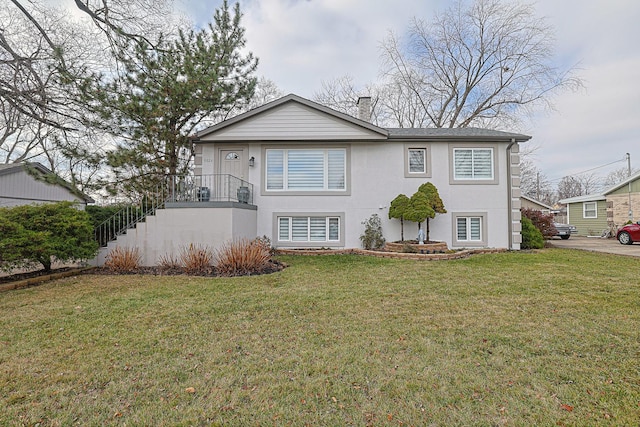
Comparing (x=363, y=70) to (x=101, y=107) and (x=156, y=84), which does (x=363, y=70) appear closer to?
(x=156, y=84)

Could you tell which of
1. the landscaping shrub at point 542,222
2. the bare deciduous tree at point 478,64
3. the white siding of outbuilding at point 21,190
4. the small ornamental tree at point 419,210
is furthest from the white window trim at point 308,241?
the bare deciduous tree at point 478,64

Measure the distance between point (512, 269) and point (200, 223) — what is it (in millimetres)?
8201

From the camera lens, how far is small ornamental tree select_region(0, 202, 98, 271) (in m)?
6.48

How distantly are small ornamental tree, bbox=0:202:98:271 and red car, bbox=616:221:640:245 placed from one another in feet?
70.7

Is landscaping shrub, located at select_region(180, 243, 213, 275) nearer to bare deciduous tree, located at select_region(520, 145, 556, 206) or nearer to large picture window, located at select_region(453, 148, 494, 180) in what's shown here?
large picture window, located at select_region(453, 148, 494, 180)

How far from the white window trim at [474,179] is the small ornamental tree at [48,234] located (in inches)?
449

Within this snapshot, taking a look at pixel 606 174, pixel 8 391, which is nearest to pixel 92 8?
pixel 8 391

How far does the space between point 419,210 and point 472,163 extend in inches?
120

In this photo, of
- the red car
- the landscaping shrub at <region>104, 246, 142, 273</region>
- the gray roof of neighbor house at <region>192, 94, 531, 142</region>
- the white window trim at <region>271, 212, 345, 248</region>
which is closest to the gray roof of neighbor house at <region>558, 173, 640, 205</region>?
the red car

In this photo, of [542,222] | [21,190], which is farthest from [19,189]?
[542,222]

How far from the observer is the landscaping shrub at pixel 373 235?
10.7m

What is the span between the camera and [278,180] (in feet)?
36.3

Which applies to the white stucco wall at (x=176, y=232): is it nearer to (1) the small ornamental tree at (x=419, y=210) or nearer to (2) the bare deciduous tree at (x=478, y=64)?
(1) the small ornamental tree at (x=419, y=210)

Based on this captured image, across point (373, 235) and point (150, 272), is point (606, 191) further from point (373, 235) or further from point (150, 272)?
point (150, 272)
